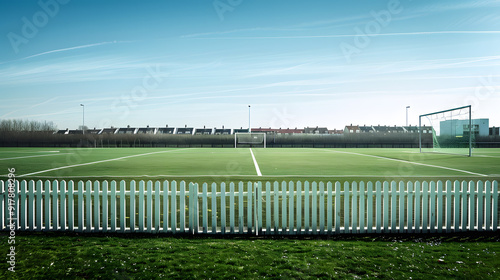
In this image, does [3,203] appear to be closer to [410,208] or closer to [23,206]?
[23,206]

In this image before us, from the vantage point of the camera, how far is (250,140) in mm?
72062

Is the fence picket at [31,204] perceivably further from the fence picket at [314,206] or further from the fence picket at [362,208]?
the fence picket at [362,208]

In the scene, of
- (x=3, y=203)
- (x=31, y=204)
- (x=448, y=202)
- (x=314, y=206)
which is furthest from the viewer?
(x=3, y=203)

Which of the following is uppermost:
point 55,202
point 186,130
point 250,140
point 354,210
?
point 186,130

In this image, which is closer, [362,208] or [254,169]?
[362,208]

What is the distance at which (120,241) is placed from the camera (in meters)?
5.95

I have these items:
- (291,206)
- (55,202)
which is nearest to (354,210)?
(291,206)

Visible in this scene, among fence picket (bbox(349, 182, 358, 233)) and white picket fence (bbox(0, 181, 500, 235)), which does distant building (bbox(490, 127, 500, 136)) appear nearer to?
white picket fence (bbox(0, 181, 500, 235))

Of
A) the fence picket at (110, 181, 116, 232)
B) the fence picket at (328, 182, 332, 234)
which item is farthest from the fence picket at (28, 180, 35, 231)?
the fence picket at (328, 182, 332, 234)

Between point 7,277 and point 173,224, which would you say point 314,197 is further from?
point 7,277

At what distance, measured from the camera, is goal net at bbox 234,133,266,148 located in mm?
69181

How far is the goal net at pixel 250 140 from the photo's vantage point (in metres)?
69.2

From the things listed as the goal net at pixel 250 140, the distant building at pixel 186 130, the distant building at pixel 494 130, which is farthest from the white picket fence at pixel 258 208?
the distant building at pixel 186 130

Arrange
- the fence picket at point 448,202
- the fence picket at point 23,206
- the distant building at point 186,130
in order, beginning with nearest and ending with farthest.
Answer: the fence picket at point 448,202, the fence picket at point 23,206, the distant building at point 186,130
